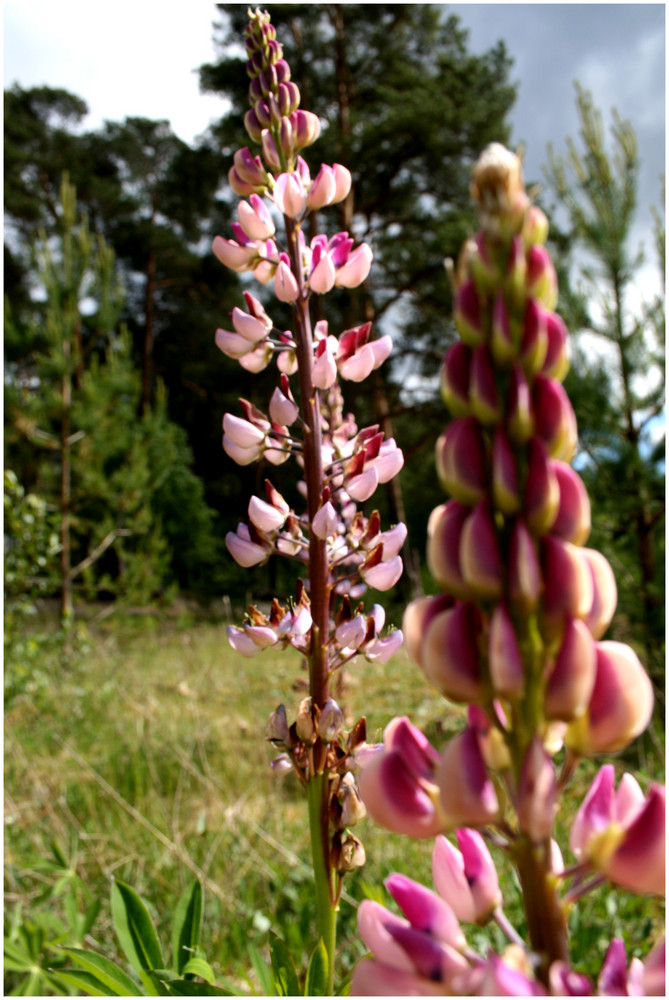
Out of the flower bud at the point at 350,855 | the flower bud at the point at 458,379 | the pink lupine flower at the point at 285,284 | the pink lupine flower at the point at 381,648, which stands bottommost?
the flower bud at the point at 350,855

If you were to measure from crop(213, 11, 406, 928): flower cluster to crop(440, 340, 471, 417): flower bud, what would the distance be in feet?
1.38

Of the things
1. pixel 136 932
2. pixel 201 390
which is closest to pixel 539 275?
pixel 136 932

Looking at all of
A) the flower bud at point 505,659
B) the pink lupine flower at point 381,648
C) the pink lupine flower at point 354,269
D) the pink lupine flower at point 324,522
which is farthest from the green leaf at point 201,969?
the pink lupine flower at point 354,269

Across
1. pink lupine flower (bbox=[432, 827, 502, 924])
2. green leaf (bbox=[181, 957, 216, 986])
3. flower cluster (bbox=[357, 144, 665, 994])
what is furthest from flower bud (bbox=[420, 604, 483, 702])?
green leaf (bbox=[181, 957, 216, 986])

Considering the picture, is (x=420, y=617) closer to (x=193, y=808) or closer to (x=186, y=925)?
(x=186, y=925)

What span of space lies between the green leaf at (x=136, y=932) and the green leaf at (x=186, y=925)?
0.21 ft

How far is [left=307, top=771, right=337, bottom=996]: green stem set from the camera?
2.24 ft

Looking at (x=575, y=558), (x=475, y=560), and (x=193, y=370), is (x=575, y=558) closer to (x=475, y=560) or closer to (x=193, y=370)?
(x=475, y=560)

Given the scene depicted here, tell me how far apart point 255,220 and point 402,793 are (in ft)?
2.47

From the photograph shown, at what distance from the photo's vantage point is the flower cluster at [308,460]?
770 mm

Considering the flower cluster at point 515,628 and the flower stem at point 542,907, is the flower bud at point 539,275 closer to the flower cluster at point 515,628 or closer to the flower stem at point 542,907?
the flower cluster at point 515,628

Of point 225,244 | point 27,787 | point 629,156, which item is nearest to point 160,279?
point 629,156

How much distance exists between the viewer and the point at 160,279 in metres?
14.9

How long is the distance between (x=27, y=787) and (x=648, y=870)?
2949 mm
